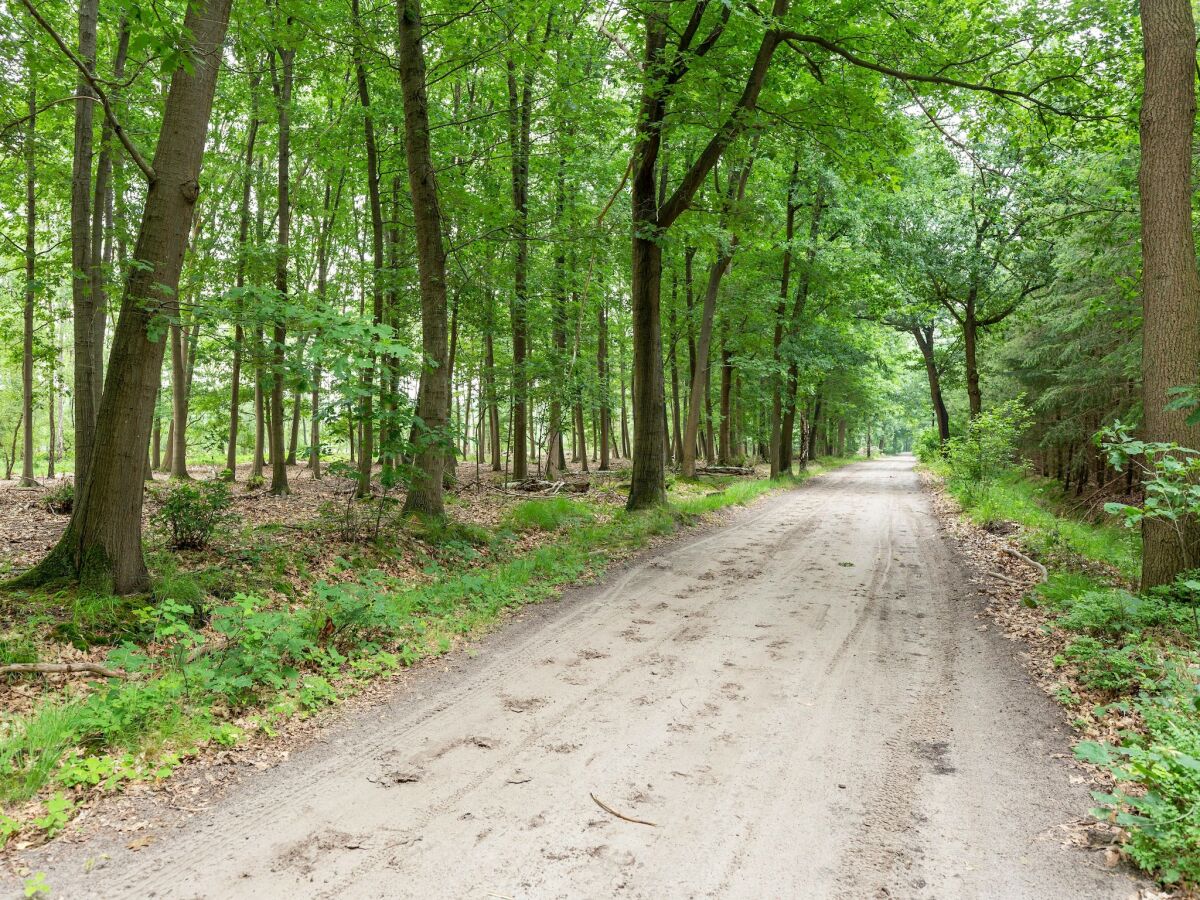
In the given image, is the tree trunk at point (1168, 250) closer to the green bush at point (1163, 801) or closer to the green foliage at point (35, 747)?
the green bush at point (1163, 801)

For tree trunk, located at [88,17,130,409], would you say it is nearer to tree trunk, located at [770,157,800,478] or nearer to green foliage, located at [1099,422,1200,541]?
green foliage, located at [1099,422,1200,541]

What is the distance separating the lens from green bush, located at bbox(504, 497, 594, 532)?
10969 millimetres

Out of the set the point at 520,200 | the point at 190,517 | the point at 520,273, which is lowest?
the point at 190,517

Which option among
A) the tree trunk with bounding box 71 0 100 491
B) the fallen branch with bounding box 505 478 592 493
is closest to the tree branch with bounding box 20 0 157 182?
the tree trunk with bounding box 71 0 100 491

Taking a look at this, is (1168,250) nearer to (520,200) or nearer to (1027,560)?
(1027,560)

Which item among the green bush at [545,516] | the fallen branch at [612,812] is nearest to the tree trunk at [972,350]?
the green bush at [545,516]

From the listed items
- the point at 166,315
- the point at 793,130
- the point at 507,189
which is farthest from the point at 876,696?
the point at 507,189

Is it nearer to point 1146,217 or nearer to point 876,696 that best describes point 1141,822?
point 876,696

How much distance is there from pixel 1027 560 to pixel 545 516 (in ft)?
24.2

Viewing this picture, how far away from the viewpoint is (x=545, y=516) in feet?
36.9

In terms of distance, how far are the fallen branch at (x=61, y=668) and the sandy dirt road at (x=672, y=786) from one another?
5.12 ft

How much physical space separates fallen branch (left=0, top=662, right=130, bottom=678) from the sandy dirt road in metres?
1.56

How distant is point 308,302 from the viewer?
5.46m

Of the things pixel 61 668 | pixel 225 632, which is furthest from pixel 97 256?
pixel 61 668
